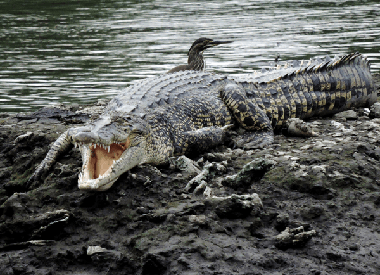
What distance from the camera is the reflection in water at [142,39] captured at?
10062 millimetres

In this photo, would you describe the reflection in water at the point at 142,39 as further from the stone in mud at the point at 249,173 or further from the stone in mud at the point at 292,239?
the stone in mud at the point at 292,239

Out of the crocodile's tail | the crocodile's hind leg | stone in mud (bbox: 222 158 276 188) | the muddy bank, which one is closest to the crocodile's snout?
the muddy bank

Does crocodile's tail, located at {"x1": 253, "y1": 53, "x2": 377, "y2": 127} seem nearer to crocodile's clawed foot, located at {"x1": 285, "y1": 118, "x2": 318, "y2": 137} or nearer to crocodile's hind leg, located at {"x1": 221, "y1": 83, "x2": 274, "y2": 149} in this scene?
crocodile's hind leg, located at {"x1": 221, "y1": 83, "x2": 274, "y2": 149}

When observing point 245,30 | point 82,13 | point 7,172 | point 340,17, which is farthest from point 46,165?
point 82,13

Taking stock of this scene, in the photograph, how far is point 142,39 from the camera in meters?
14.7

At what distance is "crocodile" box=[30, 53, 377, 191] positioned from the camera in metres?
4.04

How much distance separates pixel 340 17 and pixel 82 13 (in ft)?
38.1

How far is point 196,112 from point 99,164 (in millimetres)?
1628

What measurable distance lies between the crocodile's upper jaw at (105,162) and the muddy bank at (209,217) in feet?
0.51

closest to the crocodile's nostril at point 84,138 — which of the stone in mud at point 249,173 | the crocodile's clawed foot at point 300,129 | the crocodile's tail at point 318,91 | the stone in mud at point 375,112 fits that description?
the stone in mud at point 249,173

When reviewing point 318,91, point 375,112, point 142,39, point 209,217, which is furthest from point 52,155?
point 142,39

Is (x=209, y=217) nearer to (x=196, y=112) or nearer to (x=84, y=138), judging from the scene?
(x=84, y=138)

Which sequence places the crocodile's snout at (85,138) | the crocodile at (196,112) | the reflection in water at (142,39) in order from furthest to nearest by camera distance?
the reflection in water at (142,39) < the crocodile at (196,112) < the crocodile's snout at (85,138)

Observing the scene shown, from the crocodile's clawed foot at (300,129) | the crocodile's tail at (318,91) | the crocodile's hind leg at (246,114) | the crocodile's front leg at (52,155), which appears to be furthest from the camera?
the crocodile's tail at (318,91)
